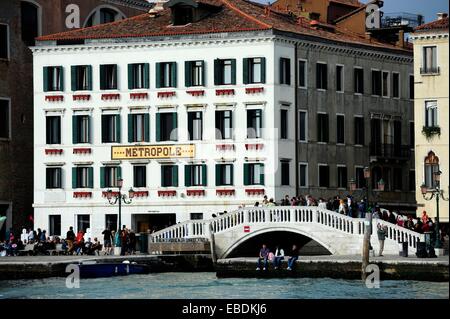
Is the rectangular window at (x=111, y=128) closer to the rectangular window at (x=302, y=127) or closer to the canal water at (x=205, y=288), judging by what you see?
the rectangular window at (x=302, y=127)

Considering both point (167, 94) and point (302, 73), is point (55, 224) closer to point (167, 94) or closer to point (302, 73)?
point (167, 94)

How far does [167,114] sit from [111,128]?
51.8 inches

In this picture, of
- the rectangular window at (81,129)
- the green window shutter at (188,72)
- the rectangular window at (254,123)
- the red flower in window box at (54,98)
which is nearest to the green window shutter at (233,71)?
the rectangular window at (254,123)

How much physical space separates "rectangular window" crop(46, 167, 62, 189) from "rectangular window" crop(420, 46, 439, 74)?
40.5 feet

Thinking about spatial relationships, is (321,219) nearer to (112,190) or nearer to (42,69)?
(112,190)

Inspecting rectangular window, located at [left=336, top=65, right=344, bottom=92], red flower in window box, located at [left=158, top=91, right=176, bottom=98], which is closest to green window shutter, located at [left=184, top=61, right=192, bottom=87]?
red flower in window box, located at [left=158, top=91, right=176, bottom=98]

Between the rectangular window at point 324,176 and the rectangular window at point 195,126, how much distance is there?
2.64 meters

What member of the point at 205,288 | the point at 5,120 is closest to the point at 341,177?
the point at 5,120

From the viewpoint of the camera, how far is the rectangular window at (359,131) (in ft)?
92.6

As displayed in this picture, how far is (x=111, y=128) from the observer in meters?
29.4

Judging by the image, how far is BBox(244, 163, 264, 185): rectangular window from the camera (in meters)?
28.0

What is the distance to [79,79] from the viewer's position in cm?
2966

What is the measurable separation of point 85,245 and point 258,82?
4.96 m
